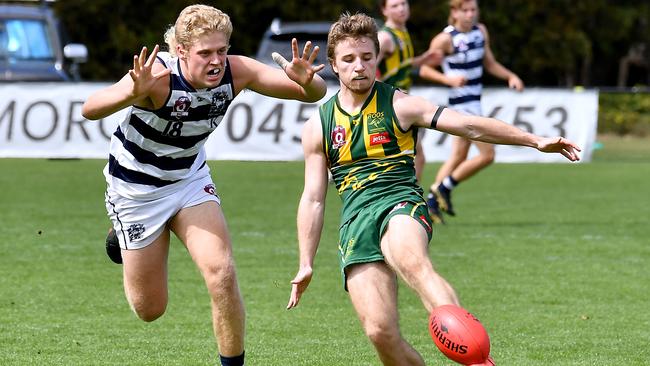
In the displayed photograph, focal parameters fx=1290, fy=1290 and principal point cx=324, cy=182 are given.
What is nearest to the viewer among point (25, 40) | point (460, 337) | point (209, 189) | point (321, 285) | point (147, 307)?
point (460, 337)

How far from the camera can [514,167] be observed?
63.8ft

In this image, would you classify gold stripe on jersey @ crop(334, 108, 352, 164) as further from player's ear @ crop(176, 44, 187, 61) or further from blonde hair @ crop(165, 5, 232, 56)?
player's ear @ crop(176, 44, 187, 61)

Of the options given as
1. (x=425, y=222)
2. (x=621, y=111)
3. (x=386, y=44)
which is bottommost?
(x=621, y=111)

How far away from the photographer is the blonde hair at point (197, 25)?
226 inches

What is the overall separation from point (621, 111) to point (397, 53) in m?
12.2

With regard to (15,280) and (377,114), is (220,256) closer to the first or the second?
(377,114)

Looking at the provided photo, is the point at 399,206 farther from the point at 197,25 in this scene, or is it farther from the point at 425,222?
the point at 197,25

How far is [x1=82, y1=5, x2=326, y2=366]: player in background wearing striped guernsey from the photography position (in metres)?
5.79

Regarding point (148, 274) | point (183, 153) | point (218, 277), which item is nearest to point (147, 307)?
point (148, 274)

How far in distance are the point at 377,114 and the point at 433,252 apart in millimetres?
4635

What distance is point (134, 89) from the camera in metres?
5.57

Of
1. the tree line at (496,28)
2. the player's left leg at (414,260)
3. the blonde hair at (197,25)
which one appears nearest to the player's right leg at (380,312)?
the player's left leg at (414,260)

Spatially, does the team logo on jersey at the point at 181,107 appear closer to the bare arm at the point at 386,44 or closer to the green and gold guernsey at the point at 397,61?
the bare arm at the point at 386,44

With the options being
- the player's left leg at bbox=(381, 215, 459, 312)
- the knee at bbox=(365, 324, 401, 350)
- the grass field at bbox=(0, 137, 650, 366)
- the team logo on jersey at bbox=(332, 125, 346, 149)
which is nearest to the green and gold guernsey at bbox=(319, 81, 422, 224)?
the team logo on jersey at bbox=(332, 125, 346, 149)
